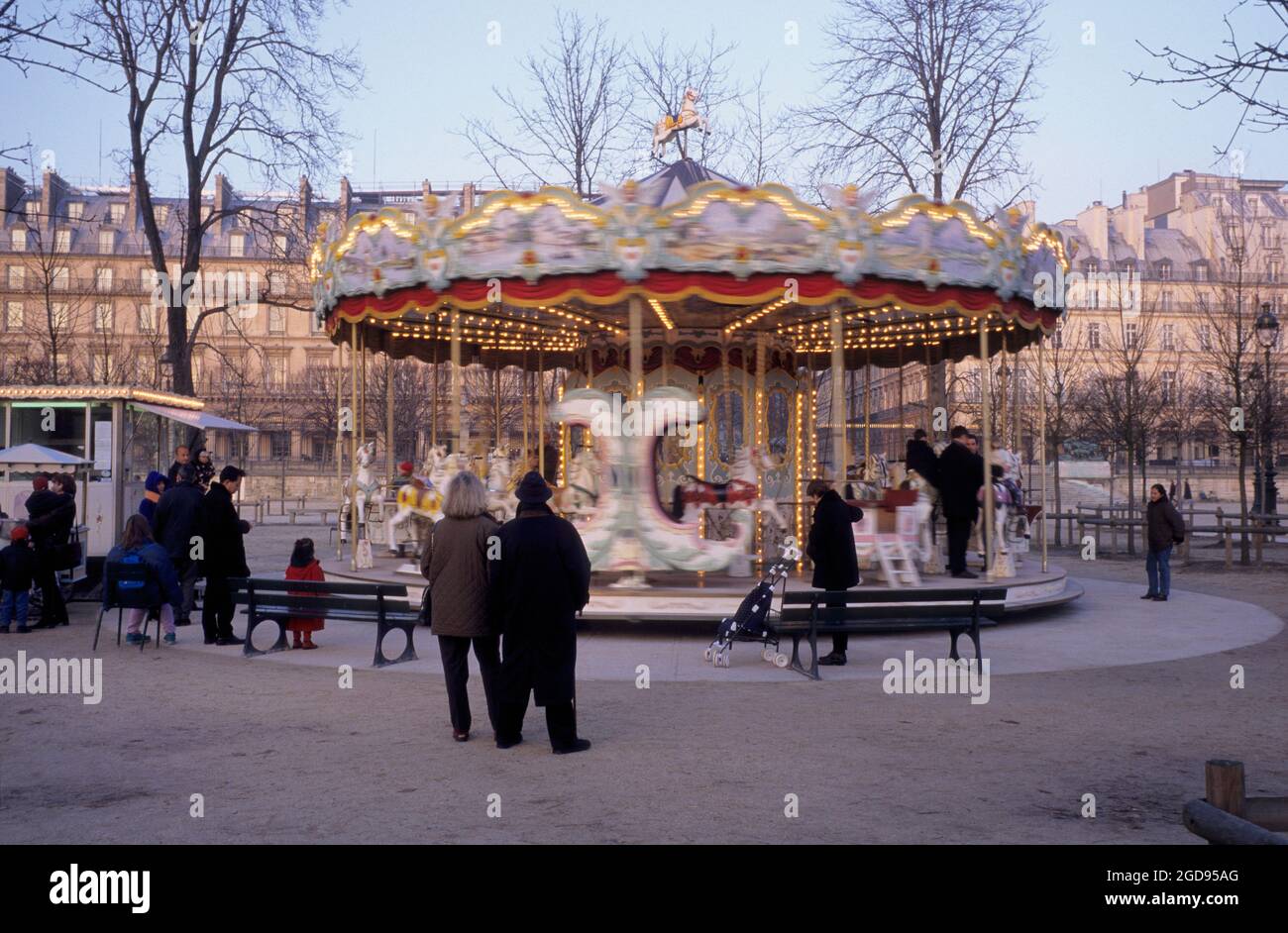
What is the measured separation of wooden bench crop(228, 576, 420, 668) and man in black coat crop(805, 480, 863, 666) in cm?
386

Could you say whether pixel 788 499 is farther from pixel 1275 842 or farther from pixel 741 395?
pixel 1275 842

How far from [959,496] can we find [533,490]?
9.36 m

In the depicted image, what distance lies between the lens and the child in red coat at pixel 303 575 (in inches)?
472

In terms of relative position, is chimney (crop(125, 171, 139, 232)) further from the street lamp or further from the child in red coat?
the child in red coat

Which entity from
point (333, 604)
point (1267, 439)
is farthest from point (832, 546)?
point (1267, 439)

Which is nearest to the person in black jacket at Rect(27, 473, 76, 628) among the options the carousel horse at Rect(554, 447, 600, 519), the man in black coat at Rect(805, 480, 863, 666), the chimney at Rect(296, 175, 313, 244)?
the carousel horse at Rect(554, 447, 600, 519)

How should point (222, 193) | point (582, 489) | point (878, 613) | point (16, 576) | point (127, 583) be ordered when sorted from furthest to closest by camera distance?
1. point (222, 193)
2. point (582, 489)
3. point (16, 576)
4. point (127, 583)
5. point (878, 613)

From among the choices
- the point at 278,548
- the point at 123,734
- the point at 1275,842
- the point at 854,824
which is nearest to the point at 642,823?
the point at 854,824

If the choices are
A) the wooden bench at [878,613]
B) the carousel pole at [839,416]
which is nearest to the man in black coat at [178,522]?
the wooden bench at [878,613]

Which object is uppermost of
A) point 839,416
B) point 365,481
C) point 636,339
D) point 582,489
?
point 636,339

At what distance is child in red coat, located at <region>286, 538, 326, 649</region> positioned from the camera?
12.0 meters

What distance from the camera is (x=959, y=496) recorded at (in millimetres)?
15367

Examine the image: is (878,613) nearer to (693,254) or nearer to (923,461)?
(693,254)

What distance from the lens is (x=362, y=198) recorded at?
2847 inches
